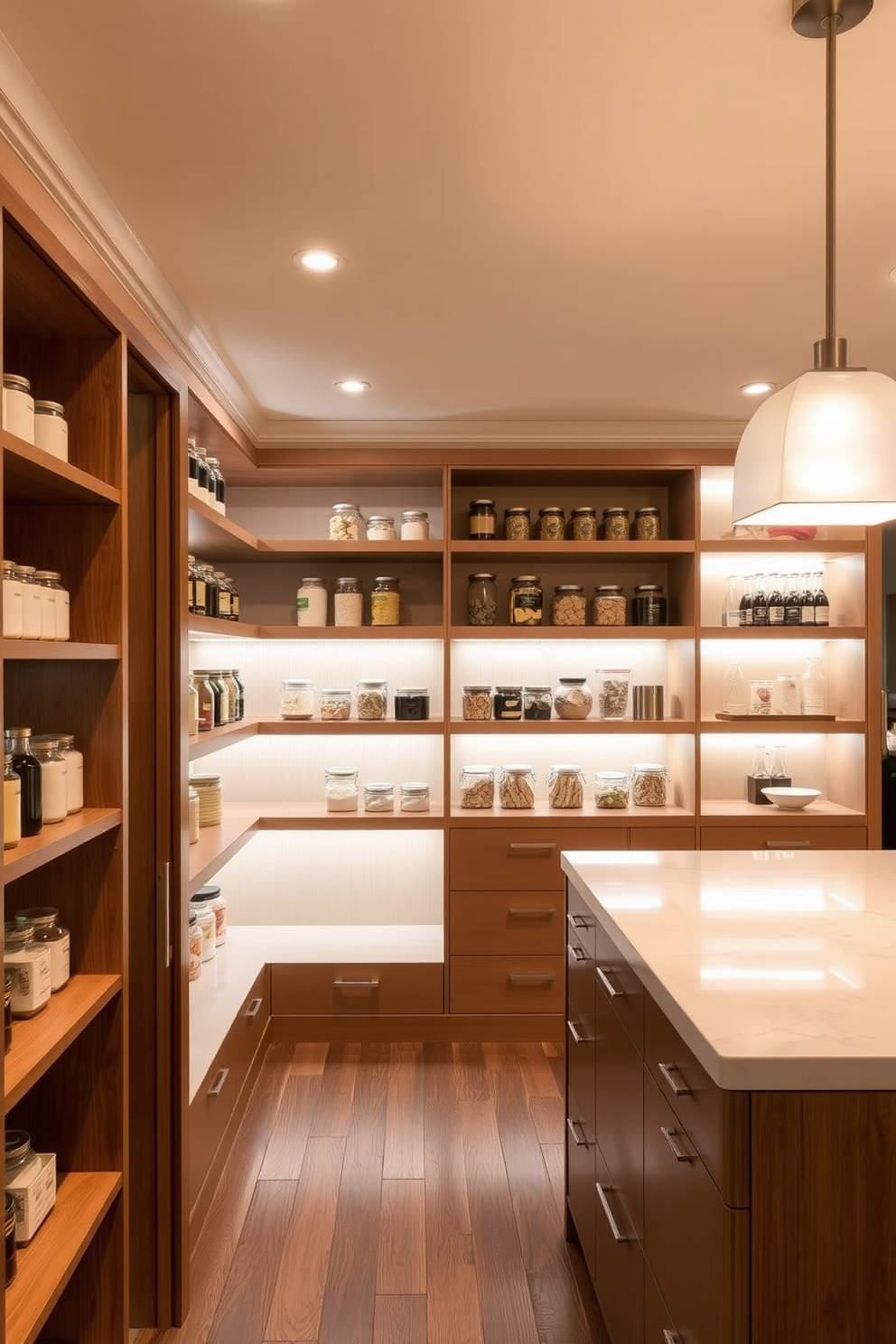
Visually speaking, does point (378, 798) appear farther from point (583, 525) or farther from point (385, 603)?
Answer: point (583, 525)

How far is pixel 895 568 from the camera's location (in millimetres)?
8273

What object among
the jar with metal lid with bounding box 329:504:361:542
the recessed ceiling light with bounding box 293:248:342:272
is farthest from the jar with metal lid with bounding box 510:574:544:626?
the recessed ceiling light with bounding box 293:248:342:272

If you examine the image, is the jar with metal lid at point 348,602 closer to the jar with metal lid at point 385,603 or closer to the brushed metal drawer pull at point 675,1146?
the jar with metal lid at point 385,603

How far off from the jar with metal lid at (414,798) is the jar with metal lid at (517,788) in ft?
1.09

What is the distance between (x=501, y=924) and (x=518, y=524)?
1.65 m

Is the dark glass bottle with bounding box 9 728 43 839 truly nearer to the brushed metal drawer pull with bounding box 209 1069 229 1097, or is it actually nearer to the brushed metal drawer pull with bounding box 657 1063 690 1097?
the brushed metal drawer pull with bounding box 657 1063 690 1097

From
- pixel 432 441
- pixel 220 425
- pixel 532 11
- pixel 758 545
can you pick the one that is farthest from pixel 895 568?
pixel 532 11

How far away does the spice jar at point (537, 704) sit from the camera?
4.00 meters

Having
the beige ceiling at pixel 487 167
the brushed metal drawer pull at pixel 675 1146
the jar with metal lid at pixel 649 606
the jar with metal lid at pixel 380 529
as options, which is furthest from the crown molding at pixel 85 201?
the jar with metal lid at pixel 649 606

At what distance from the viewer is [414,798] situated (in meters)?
3.97

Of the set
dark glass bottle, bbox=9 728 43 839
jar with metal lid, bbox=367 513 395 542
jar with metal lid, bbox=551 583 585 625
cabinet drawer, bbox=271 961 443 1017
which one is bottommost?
cabinet drawer, bbox=271 961 443 1017

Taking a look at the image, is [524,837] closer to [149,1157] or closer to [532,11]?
[149,1157]

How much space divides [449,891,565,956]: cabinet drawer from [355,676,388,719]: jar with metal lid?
81cm

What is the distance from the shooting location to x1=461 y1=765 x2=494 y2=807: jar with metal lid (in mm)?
3934
